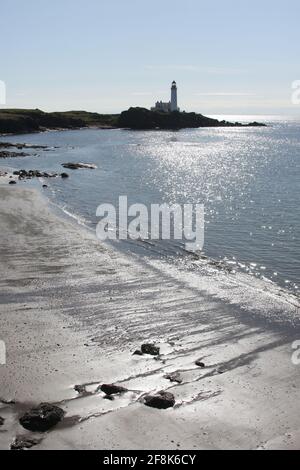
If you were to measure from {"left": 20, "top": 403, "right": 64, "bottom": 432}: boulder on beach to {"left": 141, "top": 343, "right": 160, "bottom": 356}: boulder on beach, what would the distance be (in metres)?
4.16

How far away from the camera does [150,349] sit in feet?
51.1

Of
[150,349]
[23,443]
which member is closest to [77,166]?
[150,349]

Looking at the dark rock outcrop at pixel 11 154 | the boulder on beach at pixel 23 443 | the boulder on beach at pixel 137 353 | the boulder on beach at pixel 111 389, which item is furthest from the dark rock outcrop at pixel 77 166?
the boulder on beach at pixel 23 443

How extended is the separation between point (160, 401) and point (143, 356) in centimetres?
285

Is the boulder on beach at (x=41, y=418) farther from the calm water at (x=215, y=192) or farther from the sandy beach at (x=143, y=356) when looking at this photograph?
the calm water at (x=215, y=192)

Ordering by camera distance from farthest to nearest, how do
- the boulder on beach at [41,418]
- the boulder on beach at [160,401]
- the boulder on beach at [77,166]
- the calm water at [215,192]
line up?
the boulder on beach at [77,166], the calm water at [215,192], the boulder on beach at [160,401], the boulder on beach at [41,418]

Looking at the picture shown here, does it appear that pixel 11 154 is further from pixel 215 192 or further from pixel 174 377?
pixel 174 377

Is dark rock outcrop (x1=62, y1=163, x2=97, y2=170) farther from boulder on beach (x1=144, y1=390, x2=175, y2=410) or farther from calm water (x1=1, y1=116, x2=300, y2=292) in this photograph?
boulder on beach (x1=144, y1=390, x2=175, y2=410)

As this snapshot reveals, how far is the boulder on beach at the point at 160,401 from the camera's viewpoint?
1252cm

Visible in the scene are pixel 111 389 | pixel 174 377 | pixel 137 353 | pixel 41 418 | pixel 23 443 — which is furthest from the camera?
pixel 137 353

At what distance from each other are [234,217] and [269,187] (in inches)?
752

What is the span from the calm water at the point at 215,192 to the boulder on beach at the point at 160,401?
1161cm

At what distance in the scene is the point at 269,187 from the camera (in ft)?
186
